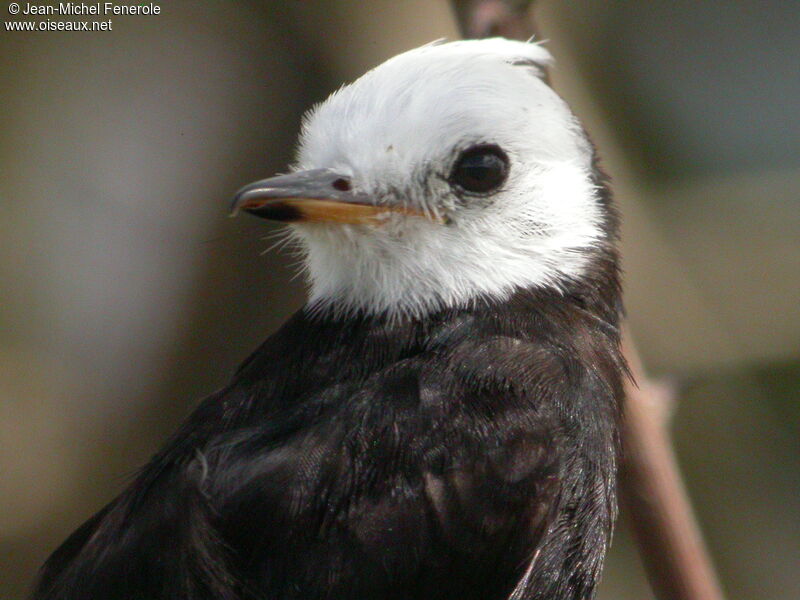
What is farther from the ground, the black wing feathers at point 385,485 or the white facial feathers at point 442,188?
the white facial feathers at point 442,188

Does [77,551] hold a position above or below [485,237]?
below

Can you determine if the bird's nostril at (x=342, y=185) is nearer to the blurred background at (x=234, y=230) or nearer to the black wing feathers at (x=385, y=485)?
the black wing feathers at (x=385, y=485)

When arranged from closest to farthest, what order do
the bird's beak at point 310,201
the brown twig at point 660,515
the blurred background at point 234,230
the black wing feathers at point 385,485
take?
the black wing feathers at point 385,485 < the bird's beak at point 310,201 < the brown twig at point 660,515 < the blurred background at point 234,230

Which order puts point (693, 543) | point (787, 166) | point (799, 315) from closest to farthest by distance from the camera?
point (693, 543), point (799, 315), point (787, 166)

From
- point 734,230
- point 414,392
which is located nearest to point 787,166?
point 734,230

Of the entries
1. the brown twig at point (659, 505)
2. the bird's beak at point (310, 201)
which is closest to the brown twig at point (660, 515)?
the brown twig at point (659, 505)

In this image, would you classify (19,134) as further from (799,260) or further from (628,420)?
(628,420)
